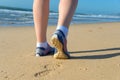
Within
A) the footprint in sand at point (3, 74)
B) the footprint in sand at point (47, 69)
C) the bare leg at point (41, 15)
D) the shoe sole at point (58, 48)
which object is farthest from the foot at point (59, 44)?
the footprint in sand at point (3, 74)

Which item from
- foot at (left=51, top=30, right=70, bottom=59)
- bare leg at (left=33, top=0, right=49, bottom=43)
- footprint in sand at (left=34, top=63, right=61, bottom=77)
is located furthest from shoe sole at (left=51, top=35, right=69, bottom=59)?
bare leg at (left=33, top=0, right=49, bottom=43)

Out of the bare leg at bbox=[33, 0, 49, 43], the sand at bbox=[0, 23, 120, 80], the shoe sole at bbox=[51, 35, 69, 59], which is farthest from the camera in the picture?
the bare leg at bbox=[33, 0, 49, 43]

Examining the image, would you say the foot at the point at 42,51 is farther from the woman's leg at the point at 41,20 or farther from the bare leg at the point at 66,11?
the bare leg at the point at 66,11

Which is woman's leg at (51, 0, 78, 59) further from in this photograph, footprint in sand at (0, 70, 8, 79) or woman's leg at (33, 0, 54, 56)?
footprint in sand at (0, 70, 8, 79)

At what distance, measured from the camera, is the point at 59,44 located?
2750mm

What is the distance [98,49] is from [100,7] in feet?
34.0

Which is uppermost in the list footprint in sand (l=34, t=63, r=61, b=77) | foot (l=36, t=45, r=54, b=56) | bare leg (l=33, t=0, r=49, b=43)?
bare leg (l=33, t=0, r=49, b=43)

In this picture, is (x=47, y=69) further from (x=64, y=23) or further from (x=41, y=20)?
(x=41, y=20)

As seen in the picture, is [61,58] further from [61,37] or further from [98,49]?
[98,49]

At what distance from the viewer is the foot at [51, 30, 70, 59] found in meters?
2.74

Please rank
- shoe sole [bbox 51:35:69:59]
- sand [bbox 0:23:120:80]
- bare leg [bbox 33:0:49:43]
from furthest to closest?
1. bare leg [bbox 33:0:49:43]
2. shoe sole [bbox 51:35:69:59]
3. sand [bbox 0:23:120:80]

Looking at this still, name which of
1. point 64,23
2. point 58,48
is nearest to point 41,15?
point 64,23

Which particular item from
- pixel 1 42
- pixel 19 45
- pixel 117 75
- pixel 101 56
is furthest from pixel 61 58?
Answer: pixel 1 42

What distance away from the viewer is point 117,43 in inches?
145
